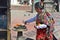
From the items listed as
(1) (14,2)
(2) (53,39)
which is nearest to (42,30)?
(2) (53,39)

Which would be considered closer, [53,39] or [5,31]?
[5,31]

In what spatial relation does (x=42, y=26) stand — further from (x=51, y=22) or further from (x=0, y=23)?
(x=0, y=23)

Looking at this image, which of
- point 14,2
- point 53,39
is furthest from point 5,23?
point 14,2

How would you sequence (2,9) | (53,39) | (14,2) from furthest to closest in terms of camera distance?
(14,2)
(53,39)
(2,9)

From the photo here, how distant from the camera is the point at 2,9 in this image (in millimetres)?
4582

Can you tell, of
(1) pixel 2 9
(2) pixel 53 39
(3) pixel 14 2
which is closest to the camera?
(1) pixel 2 9

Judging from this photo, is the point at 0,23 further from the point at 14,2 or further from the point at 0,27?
the point at 14,2

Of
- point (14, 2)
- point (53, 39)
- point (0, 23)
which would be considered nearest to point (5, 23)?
point (0, 23)

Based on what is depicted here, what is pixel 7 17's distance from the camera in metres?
4.64

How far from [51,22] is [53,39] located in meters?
0.57

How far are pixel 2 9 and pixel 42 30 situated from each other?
0.87 m

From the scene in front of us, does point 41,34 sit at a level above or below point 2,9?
below

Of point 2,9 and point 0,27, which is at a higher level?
point 2,9

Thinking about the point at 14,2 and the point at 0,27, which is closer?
the point at 0,27
